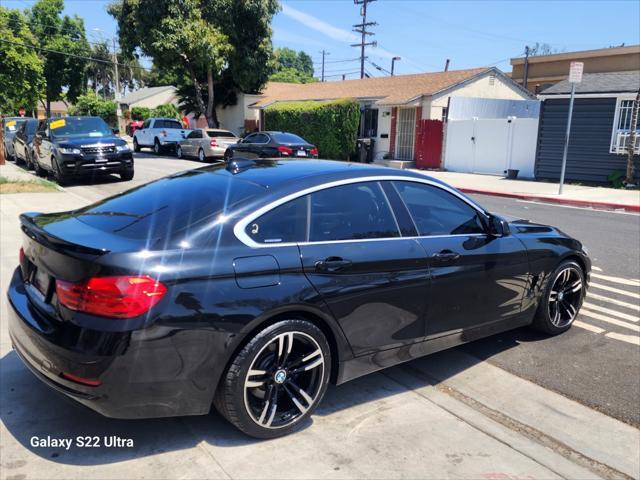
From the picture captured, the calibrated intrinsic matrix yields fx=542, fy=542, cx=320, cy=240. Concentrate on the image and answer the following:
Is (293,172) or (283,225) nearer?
(283,225)

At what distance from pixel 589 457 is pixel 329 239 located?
199 centimetres

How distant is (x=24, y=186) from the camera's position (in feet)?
39.7

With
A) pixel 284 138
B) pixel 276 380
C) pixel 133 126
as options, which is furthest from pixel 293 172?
pixel 133 126

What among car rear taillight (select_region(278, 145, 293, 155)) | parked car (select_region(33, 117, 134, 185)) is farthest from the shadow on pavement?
car rear taillight (select_region(278, 145, 293, 155))

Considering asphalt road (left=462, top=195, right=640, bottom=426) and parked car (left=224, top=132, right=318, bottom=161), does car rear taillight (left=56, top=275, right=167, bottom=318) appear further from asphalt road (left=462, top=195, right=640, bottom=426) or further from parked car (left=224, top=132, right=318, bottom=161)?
parked car (left=224, top=132, right=318, bottom=161)

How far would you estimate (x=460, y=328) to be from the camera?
3.98 meters

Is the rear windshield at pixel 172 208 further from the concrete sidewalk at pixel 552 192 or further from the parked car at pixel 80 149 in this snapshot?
the concrete sidewalk at pixel 552 192

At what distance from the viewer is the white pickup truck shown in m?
26.2

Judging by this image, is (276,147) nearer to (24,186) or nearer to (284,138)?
(284,138)

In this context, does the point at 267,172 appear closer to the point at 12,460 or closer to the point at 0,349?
the point at 12,460

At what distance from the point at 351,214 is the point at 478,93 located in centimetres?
2570

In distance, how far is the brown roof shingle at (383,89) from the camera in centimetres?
2578

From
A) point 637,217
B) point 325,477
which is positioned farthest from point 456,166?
point 325,477

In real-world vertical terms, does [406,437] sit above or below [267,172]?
below
